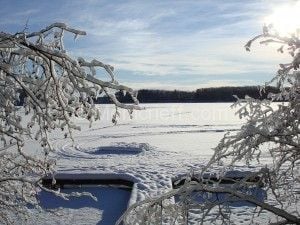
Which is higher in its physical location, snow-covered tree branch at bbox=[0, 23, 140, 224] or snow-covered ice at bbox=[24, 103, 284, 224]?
snow-covered tree branch at bbox=[0, 23, 140, 224]

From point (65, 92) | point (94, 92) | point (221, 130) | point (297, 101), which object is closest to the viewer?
point (94, 92)

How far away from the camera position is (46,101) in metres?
3.16

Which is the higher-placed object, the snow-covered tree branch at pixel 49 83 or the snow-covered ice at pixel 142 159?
the snow-covered tree branch at pixel 49 83

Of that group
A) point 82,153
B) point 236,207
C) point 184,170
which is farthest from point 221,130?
point 236,207

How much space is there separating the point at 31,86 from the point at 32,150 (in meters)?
17.8

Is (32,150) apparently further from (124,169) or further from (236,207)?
(236,207)

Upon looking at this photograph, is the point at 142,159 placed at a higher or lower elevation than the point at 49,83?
lower

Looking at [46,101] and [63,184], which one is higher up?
[46,101]

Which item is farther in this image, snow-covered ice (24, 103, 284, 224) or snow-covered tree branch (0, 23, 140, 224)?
snow-covered ice (24, 103, 284, 224)

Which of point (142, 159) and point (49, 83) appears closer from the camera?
point (49, 83)

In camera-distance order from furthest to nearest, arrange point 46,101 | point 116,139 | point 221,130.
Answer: point 221,130 < point 116,139 < point 46,101

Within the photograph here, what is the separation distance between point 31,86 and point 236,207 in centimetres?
832

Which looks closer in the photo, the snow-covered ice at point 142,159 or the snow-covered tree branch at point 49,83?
the snow-covered tree branch at point 49,83

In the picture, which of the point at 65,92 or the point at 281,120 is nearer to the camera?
the point at 65,92
